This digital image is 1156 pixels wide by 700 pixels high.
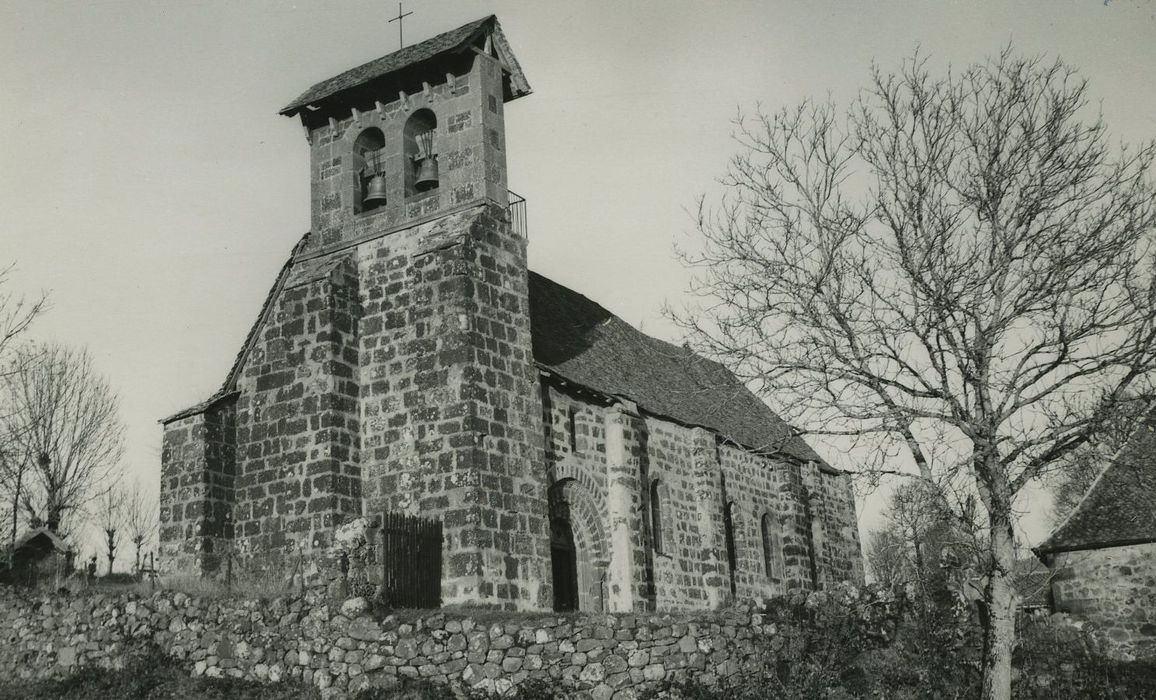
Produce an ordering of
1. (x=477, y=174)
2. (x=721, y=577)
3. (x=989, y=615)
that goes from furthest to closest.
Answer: (x=721, y=577)
(x=477, y=174)
(x=989, y=615)

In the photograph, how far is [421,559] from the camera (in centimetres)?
1689

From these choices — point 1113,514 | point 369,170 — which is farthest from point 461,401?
point 1113,514

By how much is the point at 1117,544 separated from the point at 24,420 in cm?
2967

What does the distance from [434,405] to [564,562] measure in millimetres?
4340

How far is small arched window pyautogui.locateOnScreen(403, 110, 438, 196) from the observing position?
67.9 ft

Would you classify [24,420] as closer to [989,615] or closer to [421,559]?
[421,559]

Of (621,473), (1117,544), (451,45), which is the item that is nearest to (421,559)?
(621,473)

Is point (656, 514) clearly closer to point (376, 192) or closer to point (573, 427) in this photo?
point (573, 427)

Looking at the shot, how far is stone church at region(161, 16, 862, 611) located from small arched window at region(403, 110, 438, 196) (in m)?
0.05

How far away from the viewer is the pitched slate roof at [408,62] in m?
20.4

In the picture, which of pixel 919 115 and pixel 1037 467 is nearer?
pixel 1037 467

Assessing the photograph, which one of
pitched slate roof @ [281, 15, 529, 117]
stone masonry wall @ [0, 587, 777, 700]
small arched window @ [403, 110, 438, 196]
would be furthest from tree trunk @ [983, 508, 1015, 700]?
pitched slate roof @ [281, 15, 529, 117]

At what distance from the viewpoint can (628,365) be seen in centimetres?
2562

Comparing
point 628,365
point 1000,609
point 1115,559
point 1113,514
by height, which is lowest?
point 1000,609
